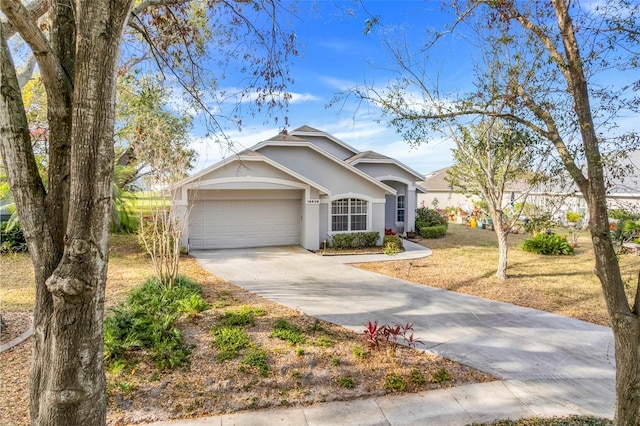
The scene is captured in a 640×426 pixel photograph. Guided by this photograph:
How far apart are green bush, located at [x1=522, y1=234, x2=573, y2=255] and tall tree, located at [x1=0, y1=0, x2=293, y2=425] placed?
61.9ft

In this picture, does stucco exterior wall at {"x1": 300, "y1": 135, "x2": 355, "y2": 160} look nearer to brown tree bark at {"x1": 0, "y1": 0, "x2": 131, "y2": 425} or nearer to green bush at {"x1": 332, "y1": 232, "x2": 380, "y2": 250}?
green bush at {"x1": 332, "y1": 232, "x2": 380, "y2": 250}

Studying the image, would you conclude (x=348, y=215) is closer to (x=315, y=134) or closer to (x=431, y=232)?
(x=315, y=134)

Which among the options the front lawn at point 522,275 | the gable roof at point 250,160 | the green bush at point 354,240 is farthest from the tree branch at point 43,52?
the green bush at point 354,240

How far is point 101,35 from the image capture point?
287 cm

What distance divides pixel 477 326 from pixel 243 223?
11.7 metres

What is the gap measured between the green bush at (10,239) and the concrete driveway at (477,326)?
8.29m

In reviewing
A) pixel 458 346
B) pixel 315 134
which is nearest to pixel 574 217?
pixel 315 134

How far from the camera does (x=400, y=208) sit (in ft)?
72.7

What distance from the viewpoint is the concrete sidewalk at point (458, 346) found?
4598 millimetres

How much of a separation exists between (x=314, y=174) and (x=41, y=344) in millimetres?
15475

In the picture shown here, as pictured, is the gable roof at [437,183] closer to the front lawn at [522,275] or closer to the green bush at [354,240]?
the front lawn at [522,275]

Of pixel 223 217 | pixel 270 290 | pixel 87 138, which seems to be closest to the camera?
pixel 87 138

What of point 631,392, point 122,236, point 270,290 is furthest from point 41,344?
point 122,236

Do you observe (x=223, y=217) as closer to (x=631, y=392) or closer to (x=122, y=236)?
(x=122, y=236)
